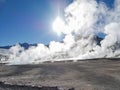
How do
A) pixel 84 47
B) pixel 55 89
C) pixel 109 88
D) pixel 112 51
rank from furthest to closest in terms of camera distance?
1. pixel 84 47
2. pixel 112 51
3. pixel 109 88
4. pixel 55 89

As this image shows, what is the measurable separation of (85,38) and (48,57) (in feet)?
90.0

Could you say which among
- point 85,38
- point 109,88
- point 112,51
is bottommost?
point 109,88

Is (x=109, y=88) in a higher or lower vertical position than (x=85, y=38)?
lower

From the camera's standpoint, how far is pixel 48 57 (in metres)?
190

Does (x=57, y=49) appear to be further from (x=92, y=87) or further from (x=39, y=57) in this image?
(x=92, y=87)

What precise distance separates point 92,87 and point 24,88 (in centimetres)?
1170

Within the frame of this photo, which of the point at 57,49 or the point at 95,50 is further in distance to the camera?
the point at 57,49

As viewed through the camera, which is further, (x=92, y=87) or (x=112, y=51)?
(x=112, y=51)

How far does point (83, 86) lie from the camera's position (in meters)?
49.4

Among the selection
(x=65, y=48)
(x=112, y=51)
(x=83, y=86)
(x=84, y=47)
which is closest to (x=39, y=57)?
(x=65, y=48)

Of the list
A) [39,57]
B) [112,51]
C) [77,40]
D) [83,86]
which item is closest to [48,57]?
[39,57]

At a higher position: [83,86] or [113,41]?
[113,41]

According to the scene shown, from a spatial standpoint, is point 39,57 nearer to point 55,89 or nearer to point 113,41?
point 113,41

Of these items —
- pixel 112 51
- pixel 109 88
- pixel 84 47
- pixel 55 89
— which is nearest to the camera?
pixel 55 89
